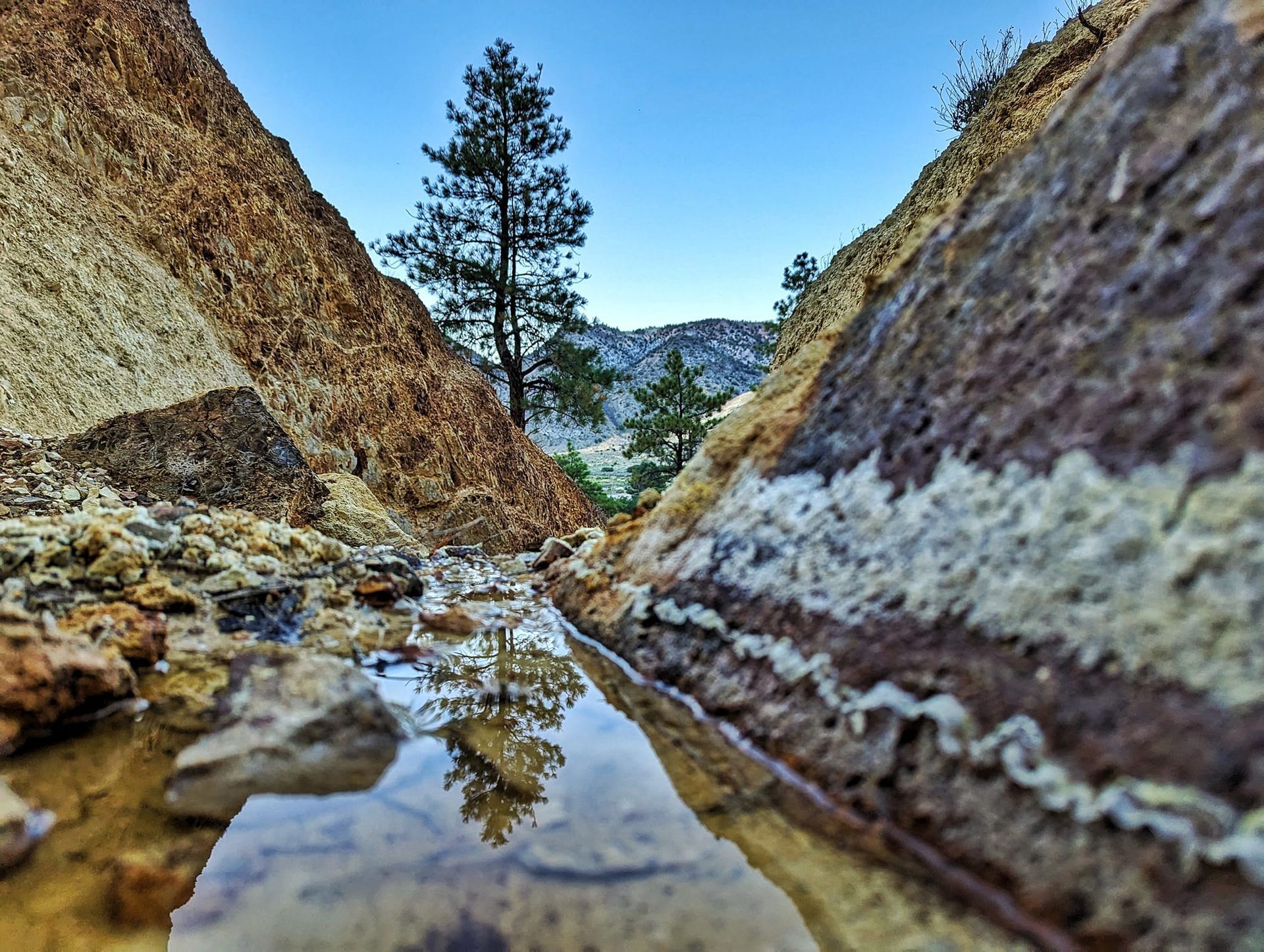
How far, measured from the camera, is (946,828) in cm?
131

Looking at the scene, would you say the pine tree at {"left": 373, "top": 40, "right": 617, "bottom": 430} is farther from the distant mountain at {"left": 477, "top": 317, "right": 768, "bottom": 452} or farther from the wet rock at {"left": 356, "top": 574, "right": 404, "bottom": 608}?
the distant mountain at {"left": 477, "top": 317, "right": 768, "bottom": 452}

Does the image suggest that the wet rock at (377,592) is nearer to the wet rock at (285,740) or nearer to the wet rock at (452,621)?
the wet rock at (452,621)

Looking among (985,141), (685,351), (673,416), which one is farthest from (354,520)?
(685,351)

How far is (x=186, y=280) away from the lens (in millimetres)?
9383

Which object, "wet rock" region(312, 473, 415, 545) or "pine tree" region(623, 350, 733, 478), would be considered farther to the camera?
"pine tree" region(623, 350, 733, 478)

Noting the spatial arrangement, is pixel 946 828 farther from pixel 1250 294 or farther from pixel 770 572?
pixel 1250 294

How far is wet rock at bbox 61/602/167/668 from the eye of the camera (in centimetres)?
232

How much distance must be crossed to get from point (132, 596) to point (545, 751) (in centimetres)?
222

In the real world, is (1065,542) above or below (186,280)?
below

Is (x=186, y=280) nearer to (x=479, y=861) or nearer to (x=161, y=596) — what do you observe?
(x=161, y=596)

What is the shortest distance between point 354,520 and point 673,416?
1859 cm

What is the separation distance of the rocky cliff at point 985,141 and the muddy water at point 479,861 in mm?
7529

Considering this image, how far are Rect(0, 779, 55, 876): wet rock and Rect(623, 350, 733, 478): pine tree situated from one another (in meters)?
23.0

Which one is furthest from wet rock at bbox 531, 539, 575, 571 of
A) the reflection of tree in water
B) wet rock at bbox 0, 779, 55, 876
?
wet rock at bbox 0, 779, 55, 876
